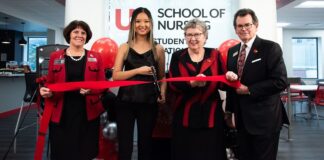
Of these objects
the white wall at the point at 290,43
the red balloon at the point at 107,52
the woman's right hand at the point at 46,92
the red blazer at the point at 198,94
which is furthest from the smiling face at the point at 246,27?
the white wall at the point at 290,43

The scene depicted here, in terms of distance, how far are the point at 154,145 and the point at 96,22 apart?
2.14m

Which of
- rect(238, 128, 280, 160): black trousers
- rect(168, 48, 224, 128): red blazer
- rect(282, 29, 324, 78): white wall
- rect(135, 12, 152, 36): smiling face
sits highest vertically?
rect(282, 29, 324, 78): white wall

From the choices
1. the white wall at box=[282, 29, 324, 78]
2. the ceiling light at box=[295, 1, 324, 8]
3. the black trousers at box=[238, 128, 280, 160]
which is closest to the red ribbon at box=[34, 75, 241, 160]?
the black trousers at box=[238, 128, 280, 160]

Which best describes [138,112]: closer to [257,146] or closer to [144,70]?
[144,70]

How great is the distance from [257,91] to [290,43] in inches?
502

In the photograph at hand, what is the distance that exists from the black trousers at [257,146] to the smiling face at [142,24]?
964 mm

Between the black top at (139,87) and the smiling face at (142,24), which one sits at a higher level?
the smiling face at (142,24)

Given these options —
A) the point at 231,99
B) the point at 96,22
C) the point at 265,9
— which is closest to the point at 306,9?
the point at 265,9

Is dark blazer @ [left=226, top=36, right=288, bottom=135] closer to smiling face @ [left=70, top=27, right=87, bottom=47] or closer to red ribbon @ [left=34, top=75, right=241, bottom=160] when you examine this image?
red ribbon @ [left=34, top=75, right=241, bottom=160]

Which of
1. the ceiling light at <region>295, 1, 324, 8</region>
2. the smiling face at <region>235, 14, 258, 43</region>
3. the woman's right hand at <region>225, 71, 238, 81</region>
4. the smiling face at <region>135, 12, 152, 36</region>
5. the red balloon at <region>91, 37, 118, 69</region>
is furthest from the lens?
the ceiling light at <region>295, 1, 324, 8</region>

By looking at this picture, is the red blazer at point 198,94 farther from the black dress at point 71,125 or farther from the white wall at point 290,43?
the white wall at point 290,43

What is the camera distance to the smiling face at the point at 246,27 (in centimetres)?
190

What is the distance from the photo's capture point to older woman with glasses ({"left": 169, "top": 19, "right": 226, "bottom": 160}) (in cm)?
193

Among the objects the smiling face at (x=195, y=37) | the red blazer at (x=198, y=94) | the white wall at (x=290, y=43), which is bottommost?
the red blazer at (x=198, y=94)
